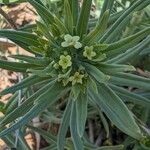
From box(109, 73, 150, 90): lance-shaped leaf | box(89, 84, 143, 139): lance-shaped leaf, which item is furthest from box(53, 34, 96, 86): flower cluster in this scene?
box(109, 73, 150, 90): lance-shaped leaf

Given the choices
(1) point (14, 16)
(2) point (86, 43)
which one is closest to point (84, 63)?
(2) point (86, 43)

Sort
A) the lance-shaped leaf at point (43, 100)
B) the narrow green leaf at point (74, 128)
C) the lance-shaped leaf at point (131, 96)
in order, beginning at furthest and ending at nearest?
the lance-shaped leaf at point (131, 96) → the narrow green leaf at point (74, 128) → the lance-shaped leaf at point (43, 100)

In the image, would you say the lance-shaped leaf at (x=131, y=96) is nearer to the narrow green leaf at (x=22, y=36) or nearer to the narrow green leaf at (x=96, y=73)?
the narrow green leaf at (x=96, y=73)

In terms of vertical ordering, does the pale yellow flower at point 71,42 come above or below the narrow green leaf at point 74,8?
below

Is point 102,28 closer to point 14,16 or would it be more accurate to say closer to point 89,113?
point 89,113

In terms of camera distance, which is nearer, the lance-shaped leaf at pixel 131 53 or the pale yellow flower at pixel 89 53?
the pale yellow flower at pixel 89 53

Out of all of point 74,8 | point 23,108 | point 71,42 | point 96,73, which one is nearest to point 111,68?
point 96,73

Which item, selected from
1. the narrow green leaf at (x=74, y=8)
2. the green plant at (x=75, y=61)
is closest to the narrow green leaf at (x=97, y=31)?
the green plant at (x=75, y=61)
